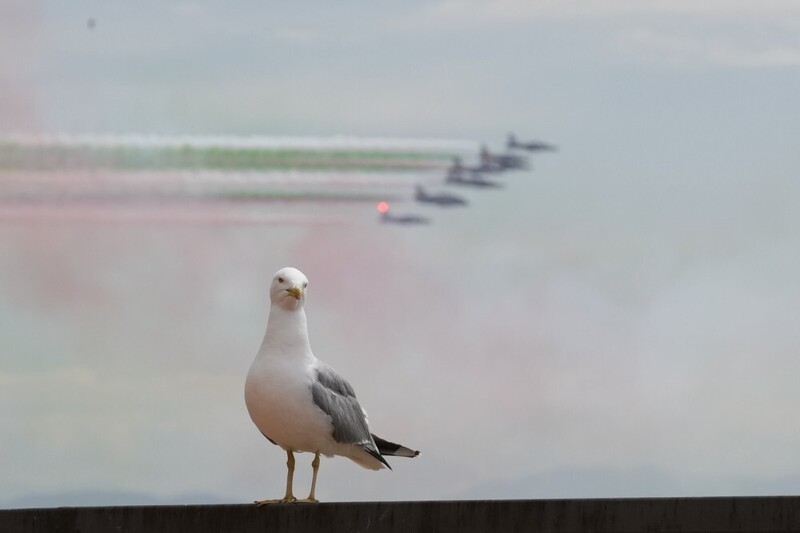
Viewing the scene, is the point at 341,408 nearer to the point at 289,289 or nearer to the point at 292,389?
the point at 292,389

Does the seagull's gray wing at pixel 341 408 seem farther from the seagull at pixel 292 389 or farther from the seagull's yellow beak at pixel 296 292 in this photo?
the seagull's yellow beak at pixel 296 292

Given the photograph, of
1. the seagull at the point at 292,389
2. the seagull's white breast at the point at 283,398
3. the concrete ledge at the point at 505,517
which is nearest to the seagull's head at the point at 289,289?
the seagull at the point at 292,389

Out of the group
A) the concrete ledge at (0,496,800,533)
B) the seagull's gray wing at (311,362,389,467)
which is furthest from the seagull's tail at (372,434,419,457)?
the concrete ledge at (0,496,800,533)

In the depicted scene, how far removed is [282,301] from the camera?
15.7 meters

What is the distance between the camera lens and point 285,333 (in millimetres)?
15570

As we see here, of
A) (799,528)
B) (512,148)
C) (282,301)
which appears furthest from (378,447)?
(512,148)

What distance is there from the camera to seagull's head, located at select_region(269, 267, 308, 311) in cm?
1564

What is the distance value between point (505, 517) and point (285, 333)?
407 centimetres

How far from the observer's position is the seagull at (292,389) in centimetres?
1541

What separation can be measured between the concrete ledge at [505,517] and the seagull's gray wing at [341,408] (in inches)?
126

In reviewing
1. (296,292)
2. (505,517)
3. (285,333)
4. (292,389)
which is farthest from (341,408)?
(505,517)

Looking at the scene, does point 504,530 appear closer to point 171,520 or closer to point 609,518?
point 609,518

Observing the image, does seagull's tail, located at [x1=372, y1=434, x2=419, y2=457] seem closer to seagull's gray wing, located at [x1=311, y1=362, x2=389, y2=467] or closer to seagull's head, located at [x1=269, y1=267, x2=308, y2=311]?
seagull's gray wing, located at [x1=311, y1=362, x2=389, y2=467]

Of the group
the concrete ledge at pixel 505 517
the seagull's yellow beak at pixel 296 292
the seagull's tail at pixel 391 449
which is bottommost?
the seagull's tail at pixel 391 449
